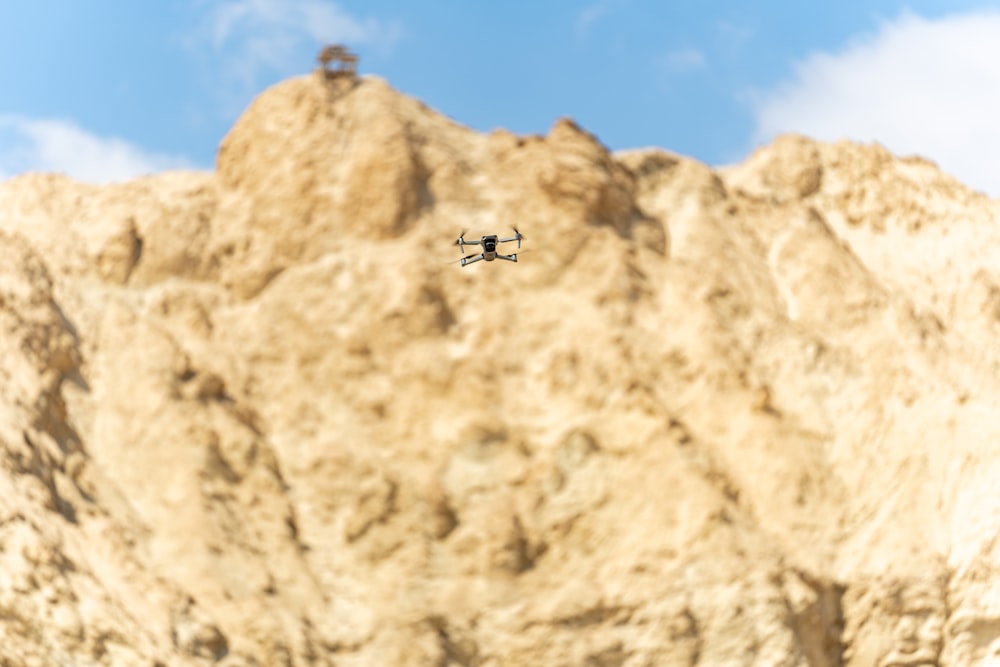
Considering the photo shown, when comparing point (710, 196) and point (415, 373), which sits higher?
point (710, 196)

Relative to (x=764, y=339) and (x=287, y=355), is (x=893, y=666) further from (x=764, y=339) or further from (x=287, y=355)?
(x=287, y=355)

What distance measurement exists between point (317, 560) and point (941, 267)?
16.4m

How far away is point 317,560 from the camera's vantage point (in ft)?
125

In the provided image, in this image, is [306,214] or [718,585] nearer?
[718,585]

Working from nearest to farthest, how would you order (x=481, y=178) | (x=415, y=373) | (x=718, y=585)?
(x=718, y=585), (x=415, y=373), (x=481, y=178)

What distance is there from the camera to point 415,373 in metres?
40.6

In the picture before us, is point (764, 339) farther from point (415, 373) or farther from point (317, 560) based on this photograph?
point (317, 560)

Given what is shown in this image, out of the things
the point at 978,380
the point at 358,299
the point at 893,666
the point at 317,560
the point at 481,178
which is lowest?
the point at 893,666

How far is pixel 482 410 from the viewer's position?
132 feet

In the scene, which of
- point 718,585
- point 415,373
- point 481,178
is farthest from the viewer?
point 481,178

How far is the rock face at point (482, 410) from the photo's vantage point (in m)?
36.6

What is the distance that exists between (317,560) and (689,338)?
911cm

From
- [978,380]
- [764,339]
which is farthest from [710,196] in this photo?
[978,380]

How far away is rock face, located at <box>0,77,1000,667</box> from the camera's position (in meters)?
36.6
